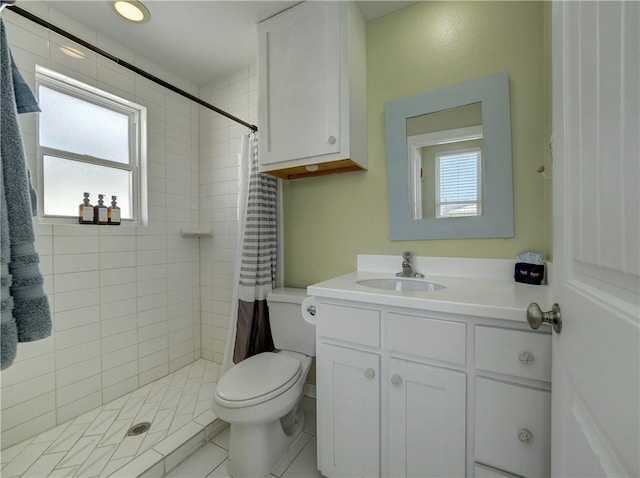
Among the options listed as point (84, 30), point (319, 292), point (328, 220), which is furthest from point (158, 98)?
point (319, 292)

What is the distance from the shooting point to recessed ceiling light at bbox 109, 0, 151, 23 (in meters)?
1.42

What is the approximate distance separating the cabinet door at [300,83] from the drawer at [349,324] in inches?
30.8

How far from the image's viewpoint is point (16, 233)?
2.37ft

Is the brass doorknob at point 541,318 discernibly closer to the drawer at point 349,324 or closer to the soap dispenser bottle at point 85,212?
the drawer at point 349,324

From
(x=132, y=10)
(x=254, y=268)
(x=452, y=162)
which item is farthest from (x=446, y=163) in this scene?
(x=132, y=10)

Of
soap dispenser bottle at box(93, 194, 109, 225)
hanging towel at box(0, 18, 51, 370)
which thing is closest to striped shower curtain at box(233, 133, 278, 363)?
soap dispenser bottle at box(93, 194, 109, 225)

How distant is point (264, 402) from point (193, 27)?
2.14 meters

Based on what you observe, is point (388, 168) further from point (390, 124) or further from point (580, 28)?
point (580, 28)

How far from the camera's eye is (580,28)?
18.3 inches

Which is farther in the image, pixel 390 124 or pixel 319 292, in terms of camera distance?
pixel 390 124

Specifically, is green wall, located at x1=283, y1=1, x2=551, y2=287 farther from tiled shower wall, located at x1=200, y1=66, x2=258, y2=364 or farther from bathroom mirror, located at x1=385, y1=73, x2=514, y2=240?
tiled shower wall, located at x1=200, y1=66, x2=258, y2=364

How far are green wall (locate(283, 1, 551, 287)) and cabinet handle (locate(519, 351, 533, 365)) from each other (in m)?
0.61

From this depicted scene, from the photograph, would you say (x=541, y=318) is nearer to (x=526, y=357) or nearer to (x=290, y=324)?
(x=526, y=357)

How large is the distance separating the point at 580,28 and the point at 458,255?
1068mm
